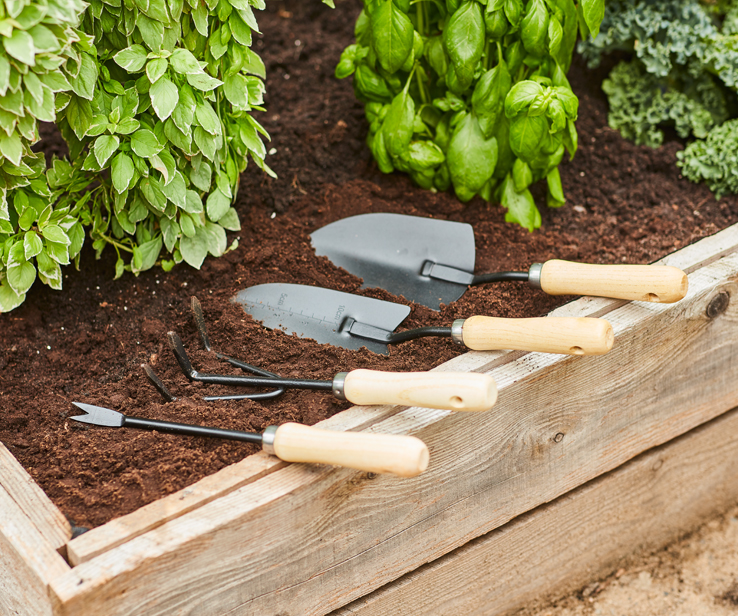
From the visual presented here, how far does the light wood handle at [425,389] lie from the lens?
37.7 inches

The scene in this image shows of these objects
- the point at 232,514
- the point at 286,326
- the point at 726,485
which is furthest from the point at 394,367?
the point at 726,485

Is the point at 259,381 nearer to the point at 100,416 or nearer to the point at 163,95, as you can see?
the point at 100,416

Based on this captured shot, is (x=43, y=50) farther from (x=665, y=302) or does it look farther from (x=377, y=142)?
(x=665, y=302)

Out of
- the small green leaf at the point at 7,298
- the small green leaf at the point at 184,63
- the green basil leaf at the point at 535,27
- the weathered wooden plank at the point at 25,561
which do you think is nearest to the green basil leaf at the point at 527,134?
the green basil leaf at the point at 535,27

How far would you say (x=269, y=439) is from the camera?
1015mm

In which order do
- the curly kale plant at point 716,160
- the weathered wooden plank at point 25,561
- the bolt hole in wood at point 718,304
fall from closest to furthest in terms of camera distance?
1. the weathered wooden plank at point 25,561
2. the bolt hole in wood at point 718,304
3. the curly kale plant at point 716,160

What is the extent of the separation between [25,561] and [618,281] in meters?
1.03

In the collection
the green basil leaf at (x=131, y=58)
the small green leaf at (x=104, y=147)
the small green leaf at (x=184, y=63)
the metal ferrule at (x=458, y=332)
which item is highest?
the green basil leaf at (x=131, y=58)

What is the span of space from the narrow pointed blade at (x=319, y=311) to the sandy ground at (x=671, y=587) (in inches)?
27.6

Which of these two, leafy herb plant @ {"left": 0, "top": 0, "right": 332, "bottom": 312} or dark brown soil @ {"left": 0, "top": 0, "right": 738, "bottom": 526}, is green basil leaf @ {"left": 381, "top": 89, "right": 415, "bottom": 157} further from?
leafy herb plant @ {"left": 0, "top": 0, "right": 332, "bottom": 312}

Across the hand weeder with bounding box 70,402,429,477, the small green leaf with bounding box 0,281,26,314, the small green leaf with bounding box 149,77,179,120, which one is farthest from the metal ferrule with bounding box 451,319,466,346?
the small green leaf with bounding box 0,281,26,314

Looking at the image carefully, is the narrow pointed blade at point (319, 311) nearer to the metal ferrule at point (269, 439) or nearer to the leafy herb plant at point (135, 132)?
the leafy herb plant at point (135, 132)

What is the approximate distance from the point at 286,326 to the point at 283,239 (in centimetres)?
31

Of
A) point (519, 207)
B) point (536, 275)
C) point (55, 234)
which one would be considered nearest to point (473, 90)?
point (519, 207)
